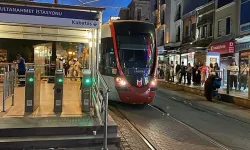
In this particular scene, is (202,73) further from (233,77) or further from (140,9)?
(140,9)

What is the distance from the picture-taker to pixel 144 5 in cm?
6119

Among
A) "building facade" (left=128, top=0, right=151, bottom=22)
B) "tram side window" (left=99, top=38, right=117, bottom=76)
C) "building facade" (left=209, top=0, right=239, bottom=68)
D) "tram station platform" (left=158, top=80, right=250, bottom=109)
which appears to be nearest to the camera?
"tram side window" (left=99, top=38, right=117, bottom=76)

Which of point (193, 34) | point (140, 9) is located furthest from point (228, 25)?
point (140, 9)

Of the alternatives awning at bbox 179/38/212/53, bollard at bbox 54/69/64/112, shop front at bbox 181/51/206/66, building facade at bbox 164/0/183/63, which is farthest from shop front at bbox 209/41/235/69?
bollard at bbox 54/69/64/112

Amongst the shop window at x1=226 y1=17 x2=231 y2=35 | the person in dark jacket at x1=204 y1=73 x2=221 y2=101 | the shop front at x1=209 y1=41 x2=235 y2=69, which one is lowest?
the person in dark jacket at x1=204 y1=73 x2=221 y2=101

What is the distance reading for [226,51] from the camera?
2481cm

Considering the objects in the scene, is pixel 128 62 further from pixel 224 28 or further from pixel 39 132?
pixel 224 28

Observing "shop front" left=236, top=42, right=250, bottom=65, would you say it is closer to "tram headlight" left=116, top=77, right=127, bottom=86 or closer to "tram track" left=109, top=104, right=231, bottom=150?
"tram track" left=109, top=104, right=231, bottom=150

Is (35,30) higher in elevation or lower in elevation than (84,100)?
higher

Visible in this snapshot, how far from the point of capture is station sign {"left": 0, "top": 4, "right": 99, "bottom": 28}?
8830 millimetres

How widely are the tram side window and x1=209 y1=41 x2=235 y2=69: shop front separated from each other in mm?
13190

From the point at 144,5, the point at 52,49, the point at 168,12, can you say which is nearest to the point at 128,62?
the point at 52,49

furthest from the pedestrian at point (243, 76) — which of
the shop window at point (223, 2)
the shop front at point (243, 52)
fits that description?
the shop window at point (223, 2)

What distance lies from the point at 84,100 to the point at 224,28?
21394 mm
